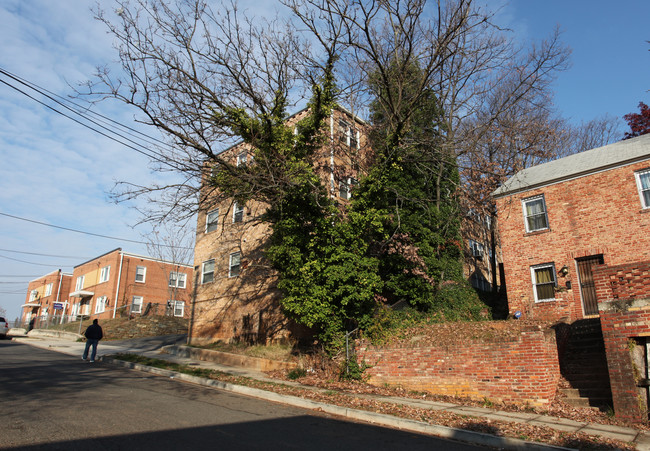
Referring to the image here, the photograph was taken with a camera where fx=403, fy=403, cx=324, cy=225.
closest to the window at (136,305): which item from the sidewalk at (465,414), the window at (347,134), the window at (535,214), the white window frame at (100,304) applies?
the white window frame at (100,304)

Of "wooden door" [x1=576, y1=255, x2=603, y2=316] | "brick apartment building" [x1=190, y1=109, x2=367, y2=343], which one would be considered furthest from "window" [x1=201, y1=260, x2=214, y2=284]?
"wooden door" [x1=576, y1=255, x2=603, y2=316]

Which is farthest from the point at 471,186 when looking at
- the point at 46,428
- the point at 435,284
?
the point at 46,428

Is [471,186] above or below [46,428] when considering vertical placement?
above

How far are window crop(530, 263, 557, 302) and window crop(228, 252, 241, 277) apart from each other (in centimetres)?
1421

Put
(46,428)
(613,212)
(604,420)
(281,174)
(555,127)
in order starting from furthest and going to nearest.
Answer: (555,127), (613,212), (281,174), (604,420), (46,428)

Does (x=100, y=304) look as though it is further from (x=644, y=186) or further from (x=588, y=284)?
(x=644, y=186)

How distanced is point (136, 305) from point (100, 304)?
13.1 feet

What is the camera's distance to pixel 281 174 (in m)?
13.1

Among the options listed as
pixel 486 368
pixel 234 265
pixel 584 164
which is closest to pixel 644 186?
pixel 584 164

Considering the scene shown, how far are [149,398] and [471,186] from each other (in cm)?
1786

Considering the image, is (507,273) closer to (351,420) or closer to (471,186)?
(471,186)

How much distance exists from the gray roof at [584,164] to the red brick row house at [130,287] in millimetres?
30178

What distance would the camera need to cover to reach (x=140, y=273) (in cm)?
4047

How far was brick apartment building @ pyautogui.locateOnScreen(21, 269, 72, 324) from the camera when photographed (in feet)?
165
